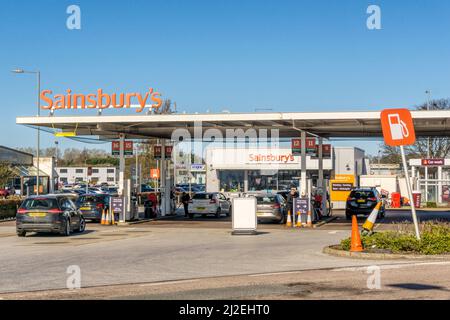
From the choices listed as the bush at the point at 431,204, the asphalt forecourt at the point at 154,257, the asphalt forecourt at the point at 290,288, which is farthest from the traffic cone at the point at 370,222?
the bush at the point at 431,204

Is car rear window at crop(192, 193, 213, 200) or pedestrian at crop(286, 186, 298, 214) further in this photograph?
car rear window at crop(192, 193, 213, 200)

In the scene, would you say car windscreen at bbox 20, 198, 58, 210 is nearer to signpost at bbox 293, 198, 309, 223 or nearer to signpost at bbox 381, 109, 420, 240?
signpost at bbox 293, 198, 309, 223

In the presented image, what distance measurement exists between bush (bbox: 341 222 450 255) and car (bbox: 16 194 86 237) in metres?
11.1

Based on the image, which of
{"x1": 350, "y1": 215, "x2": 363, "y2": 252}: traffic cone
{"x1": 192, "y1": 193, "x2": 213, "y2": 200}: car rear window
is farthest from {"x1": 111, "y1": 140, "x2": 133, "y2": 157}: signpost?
{"x1": 350, "y1": 215, "x2": 363, "y2": 252}: traffic cone

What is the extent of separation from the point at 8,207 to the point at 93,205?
6960mm

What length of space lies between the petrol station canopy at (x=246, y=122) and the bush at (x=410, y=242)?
10.1 metres

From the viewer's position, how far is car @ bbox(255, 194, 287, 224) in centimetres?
3244

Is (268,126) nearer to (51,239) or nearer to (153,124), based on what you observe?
(153,124)

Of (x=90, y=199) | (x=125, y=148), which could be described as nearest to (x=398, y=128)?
(x=125, y=148)

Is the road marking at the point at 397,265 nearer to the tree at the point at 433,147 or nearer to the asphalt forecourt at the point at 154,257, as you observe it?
the asphalt forecourt at the point at 154,257

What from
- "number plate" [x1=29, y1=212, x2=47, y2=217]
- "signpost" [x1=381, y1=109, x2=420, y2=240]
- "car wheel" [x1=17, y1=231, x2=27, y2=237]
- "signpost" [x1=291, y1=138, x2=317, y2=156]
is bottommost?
"car wheel" [x1=17, y1=231, x2=27, y2=237]

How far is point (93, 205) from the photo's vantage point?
33906mm

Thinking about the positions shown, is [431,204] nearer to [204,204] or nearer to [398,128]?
[204,204]
